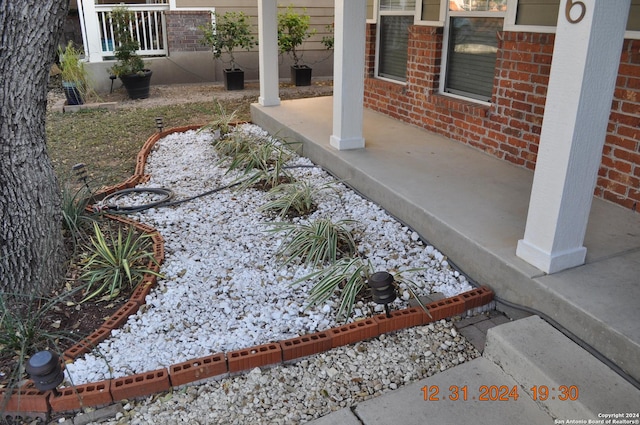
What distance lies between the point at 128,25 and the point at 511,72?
25.4 ft

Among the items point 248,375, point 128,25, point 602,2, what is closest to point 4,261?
point 248,375

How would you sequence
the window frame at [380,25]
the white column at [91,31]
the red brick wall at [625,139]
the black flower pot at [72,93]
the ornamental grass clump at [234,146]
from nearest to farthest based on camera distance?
the red brick wall at [625,139], the ornamental grass clump at [234,146], the window frame at [380,25], the black flower pot at [72,93], the white column at [91,31]

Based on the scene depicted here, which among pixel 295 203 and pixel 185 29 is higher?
pixel 185 29

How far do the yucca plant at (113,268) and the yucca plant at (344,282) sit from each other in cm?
97

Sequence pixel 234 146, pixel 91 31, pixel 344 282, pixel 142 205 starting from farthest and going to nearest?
pixel 91 31
pixel 234 146
pixel 142 205
pixel 344 282

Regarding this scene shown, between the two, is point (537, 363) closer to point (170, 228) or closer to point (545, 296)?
point (545, 296)

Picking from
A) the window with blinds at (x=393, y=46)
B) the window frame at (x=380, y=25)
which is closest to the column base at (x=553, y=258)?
the window frame at (x=380, y=25)

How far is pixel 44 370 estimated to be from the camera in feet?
6.94

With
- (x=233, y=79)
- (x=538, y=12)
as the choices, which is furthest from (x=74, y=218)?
(x=233, y=79)

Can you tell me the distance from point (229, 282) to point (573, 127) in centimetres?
204

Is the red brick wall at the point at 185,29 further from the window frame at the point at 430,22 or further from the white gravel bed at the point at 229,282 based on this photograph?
the white gravel bed at the point at 229,282

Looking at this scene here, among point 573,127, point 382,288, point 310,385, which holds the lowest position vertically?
point 310,385

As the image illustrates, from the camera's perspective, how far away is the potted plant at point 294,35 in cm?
1009

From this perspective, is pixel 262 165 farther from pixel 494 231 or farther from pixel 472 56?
pixel 494 231
